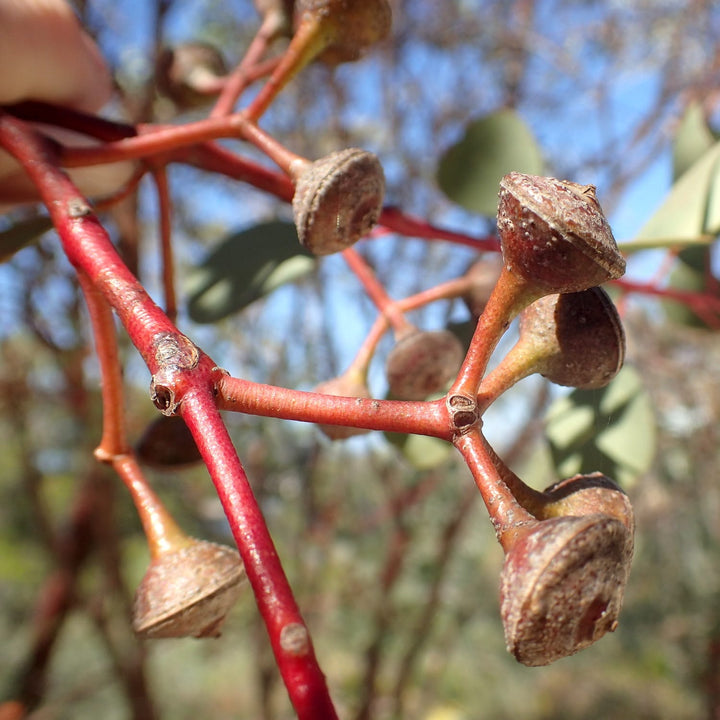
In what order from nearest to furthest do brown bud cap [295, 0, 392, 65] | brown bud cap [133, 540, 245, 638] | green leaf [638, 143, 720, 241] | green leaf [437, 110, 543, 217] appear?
brown bud cap [133, 540, 245, 638] < brown bud cap [295, 0, 392, 65] < green leaf [638, 143, 720, 241] < green leaf [437, 110, 543, 217]

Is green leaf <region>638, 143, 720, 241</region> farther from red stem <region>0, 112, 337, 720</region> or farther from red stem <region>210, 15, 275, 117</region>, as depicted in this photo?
red stem <region>0, 112, 337, 720</region>

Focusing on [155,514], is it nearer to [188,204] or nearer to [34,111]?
[34,111]

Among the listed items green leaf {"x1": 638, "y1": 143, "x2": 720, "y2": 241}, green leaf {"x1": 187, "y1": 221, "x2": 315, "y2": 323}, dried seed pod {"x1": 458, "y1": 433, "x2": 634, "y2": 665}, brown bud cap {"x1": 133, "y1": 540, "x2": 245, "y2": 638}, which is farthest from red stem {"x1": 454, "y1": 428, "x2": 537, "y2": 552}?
green leaf {"x1": 638, "y1": 143, "x2": 720, "y2": 241}

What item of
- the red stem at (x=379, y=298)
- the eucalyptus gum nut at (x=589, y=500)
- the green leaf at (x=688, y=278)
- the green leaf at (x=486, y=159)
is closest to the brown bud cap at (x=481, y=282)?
the red stem at (x=379, y=298)

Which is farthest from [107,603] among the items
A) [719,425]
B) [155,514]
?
[155,514]

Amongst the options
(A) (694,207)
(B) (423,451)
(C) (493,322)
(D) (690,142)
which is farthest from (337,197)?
(D) (690,142)
